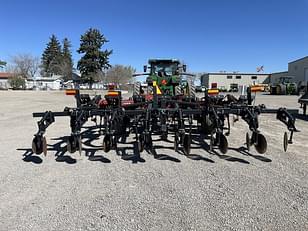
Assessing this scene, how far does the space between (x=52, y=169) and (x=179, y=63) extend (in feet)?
26.4

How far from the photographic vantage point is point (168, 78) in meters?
10.0

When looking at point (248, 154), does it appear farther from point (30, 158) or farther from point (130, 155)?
point (30, 158)

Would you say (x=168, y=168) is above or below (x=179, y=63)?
below

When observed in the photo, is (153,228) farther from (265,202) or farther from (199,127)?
(199,127)

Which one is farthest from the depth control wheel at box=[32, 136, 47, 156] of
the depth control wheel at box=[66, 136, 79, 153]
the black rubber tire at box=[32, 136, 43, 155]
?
the depth control wheel at box=[66, 136, 79, 153]

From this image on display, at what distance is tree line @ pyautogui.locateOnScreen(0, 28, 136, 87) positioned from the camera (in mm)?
54281

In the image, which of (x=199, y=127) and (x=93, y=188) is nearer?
(x=93, y=188)

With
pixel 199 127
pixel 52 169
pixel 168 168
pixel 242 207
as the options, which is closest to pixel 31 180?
pixel 52 169

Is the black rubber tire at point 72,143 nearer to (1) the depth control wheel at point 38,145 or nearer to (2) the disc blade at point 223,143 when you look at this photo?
(1) the depth control wheel at point 38,145

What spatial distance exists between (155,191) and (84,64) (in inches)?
2109

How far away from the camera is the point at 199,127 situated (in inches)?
278

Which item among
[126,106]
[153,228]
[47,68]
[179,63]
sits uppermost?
[47,68]

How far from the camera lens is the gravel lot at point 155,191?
2.61 metres

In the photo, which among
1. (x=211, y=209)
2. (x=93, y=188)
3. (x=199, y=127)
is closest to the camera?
(x=211, y=209)
